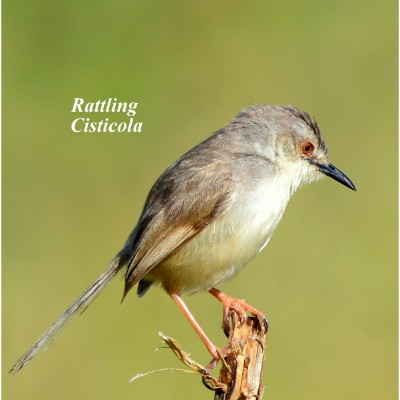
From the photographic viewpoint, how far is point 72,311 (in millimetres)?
6340

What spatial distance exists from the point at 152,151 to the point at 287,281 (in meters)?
1.94

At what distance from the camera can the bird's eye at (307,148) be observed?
21.9 feet

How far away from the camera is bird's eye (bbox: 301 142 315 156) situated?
667 cm

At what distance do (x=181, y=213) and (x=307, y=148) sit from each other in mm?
1107

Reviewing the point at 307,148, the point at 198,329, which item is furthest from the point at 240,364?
the point at 307,148

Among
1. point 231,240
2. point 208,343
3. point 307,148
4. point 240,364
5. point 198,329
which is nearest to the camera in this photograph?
point 240,364

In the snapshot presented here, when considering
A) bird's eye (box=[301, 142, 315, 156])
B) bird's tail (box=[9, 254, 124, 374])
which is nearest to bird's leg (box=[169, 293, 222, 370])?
bird's tail (box=[9, 254, 124, 374])

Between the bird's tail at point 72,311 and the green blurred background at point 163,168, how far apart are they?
181 cm

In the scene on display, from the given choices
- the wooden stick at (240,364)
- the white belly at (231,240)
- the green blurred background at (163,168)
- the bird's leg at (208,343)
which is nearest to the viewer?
the wooden stick at (240,364)

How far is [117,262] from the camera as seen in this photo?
6.61m

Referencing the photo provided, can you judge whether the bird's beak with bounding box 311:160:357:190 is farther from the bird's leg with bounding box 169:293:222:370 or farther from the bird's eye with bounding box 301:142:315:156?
the bird's leg with bounding box 169:293:222:370

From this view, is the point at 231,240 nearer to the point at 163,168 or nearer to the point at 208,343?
the point at 208,343

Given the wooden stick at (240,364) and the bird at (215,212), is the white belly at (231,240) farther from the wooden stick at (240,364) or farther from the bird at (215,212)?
the wooden stick at (240,364)

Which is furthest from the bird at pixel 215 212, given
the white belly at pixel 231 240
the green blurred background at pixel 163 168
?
the green blurred background at pixel 163 168
